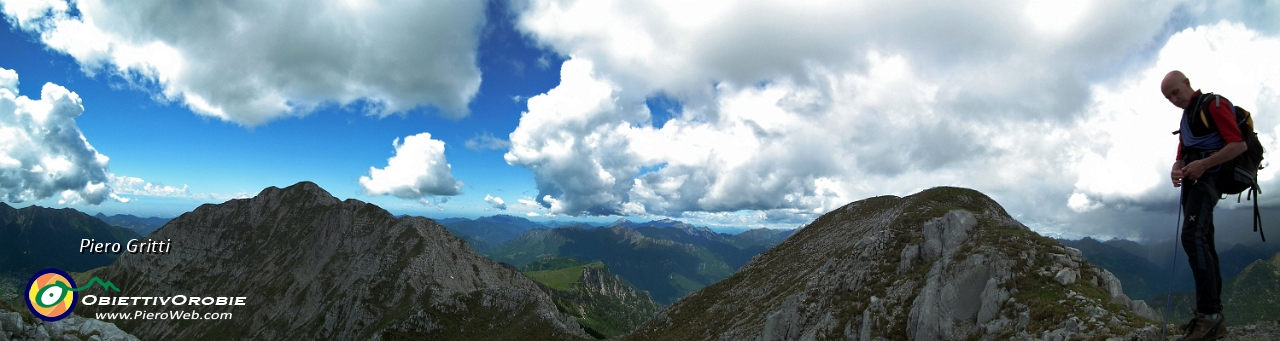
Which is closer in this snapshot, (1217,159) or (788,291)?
(1217,159)

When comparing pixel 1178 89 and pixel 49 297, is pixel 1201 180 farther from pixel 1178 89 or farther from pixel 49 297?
pixel 49 297

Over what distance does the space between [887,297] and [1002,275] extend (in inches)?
377

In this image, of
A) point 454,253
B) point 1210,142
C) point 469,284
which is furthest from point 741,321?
point 454,253

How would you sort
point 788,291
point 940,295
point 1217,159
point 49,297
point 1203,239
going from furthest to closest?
1. point 788,291
2. point 940,295
3. point 49,297
4. point 1203,239
5. point 1217,159

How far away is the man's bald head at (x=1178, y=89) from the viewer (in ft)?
31.6

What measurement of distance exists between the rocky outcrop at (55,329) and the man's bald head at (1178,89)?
1636 inches

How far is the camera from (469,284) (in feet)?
569

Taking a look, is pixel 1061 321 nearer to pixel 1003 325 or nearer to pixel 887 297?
pixel 1003 325

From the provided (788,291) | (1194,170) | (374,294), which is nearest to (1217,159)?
(1194,170)

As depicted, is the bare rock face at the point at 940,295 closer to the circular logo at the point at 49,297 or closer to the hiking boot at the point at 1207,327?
the hiking boot at the point at 1207,327

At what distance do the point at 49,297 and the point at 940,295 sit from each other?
5243cm

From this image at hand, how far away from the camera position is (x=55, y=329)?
23734 mm

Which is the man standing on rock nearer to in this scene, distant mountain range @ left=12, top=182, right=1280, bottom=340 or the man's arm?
the man's arm

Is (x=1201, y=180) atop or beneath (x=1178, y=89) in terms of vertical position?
beneath
